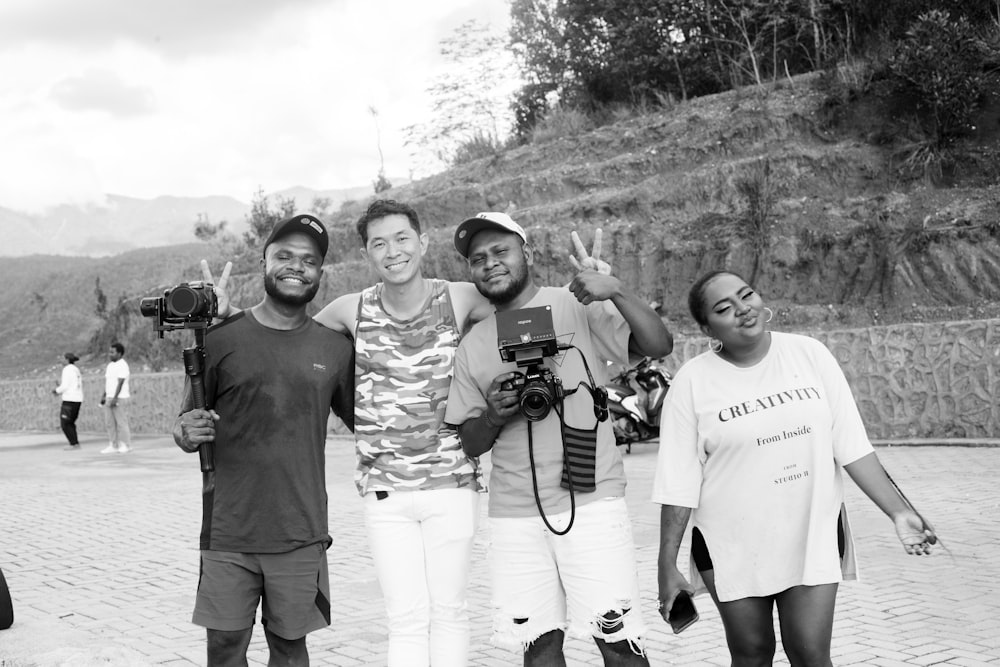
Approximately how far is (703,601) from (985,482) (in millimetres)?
4921

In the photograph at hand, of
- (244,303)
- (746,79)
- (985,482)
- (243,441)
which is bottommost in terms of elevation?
(985,482)

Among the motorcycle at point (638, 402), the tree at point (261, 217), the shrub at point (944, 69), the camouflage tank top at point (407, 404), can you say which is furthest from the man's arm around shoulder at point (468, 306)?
the tree at point (261, 217)

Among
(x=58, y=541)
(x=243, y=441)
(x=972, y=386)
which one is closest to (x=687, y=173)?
(x=972, y=386)

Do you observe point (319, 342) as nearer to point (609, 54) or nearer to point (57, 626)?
point (57, 626)

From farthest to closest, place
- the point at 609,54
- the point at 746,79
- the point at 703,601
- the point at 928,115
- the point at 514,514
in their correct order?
the point at 609,54 < the point at 746,79 < the point at 928,115 < the point at 703,601 < the point at 514,514

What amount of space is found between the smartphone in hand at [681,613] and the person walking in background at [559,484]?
0.12 metres

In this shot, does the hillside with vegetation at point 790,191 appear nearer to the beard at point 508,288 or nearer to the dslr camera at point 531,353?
the beard at point 508,288

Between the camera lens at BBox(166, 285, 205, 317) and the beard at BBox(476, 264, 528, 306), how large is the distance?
3.42ft

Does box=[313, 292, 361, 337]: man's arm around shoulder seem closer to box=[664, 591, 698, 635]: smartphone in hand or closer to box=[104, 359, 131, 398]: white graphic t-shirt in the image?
box=[664, 591, 698, 635]: smartphone in hand

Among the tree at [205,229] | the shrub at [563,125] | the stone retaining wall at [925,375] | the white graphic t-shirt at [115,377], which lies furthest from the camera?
the tree at [205,229]

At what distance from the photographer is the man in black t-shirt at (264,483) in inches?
151

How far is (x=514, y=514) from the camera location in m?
3.66

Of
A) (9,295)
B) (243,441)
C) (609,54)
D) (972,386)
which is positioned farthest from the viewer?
(9,295)

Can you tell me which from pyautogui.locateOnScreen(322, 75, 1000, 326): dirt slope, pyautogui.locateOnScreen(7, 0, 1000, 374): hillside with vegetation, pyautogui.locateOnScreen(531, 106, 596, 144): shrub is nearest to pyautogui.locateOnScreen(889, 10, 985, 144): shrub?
pyautogui.locateOnScreen(7, 0, 1000, 374): hillside with vegetation
